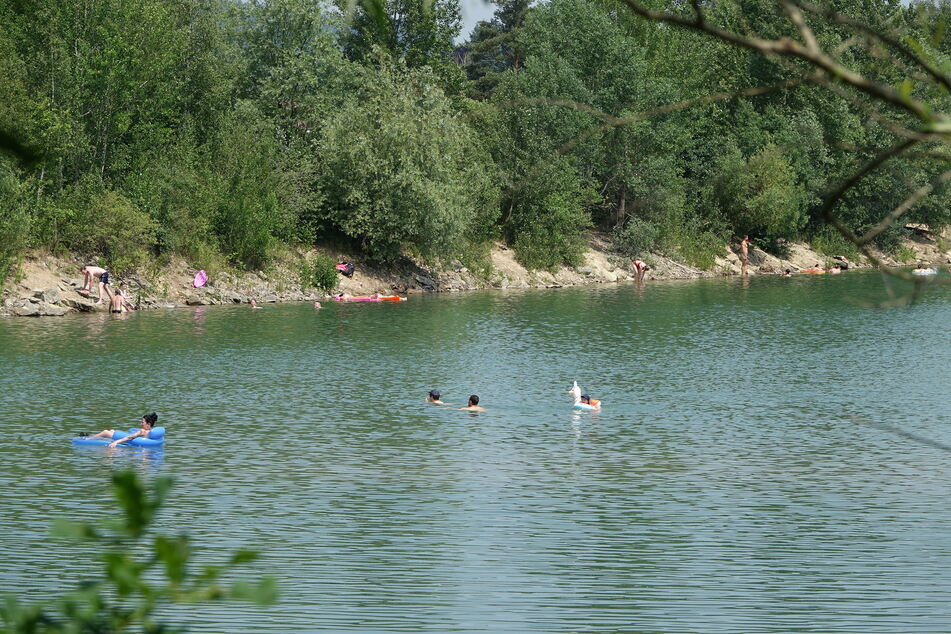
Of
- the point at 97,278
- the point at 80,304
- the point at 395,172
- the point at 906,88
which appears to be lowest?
the point at 80,304

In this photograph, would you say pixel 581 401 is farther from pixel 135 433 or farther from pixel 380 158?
pixel 380 158

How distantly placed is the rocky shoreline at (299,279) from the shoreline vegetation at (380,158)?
0.47 ft

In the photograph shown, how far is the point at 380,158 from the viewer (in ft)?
205

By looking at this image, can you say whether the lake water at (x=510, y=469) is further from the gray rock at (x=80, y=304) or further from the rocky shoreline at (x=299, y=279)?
the rocky shoreline at (x=299, y=279)

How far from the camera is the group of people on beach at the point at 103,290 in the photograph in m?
51.9

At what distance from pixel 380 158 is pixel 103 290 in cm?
1580

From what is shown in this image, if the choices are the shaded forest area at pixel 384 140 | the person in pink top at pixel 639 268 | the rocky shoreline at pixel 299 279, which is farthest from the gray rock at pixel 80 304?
the person in pink top at pixel 639 268

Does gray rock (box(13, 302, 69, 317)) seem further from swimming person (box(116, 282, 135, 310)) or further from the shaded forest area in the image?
swimming person (box(116, 282, 135, 310))

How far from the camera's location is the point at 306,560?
58.4 ft

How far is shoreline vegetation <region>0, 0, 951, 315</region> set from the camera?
5538cm

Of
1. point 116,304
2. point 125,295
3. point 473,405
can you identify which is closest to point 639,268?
point 125,295

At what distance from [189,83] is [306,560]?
1967 inches

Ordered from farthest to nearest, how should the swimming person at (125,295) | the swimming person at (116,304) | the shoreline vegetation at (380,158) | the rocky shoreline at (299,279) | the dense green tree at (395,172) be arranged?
the dense green tree at (395,172), the shoreline vegetation at (380,158), the swimming person at (125,295), the rocky shoreline at (299,279), the swimming person at (116,304)

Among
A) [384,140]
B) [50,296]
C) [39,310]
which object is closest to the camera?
[39,310]
